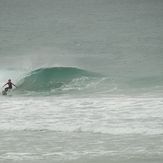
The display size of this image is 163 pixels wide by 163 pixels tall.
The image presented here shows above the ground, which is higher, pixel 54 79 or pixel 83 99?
pixel 54 79

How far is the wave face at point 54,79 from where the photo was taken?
2807 centimetres

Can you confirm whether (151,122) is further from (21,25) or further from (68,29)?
(21,25)

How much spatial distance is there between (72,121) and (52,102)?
3.99m

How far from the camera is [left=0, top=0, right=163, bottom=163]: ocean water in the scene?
14195 millimetres

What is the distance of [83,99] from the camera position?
71.9ft

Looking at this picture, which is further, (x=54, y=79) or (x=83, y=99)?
(x=54, y=79)

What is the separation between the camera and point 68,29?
223 ft

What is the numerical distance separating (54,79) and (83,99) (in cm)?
830

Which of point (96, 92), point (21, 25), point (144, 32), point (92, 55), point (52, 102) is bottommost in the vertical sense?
point (52, 102)

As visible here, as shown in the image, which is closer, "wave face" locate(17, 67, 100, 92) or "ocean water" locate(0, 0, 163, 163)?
"ocean water" locate(0, 0, 163, 163)

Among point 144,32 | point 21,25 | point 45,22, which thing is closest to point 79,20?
point 45,22

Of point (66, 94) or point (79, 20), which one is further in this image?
point (79, 20)

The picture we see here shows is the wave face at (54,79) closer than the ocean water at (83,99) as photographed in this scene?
No

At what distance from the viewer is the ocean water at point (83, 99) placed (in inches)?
559
